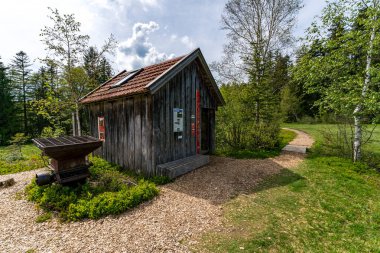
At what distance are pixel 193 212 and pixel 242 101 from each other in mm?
8891

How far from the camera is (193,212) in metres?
4.35

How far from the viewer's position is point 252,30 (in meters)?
14.1

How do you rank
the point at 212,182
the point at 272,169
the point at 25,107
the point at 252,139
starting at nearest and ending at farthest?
the point at 212,182, the point at 272,169, the point at 252,139, the point at 25,107

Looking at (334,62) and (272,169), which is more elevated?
(334,62)

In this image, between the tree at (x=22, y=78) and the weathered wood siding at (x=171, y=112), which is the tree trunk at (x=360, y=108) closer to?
the weathered wood siding at (x=171, y=112)

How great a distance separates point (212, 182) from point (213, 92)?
5.05 metres

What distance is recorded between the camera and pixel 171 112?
7.12m

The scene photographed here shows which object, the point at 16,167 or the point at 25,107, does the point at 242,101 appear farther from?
the point at 25,107

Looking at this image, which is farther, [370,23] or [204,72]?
[204,72]

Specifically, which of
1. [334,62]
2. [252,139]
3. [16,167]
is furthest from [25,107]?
[334,62]

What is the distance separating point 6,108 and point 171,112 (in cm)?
2906

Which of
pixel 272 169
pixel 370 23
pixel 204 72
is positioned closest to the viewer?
pixel 370 23

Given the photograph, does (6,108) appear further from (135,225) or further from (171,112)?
(135,225)

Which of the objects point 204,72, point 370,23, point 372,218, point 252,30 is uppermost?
point 252,30
